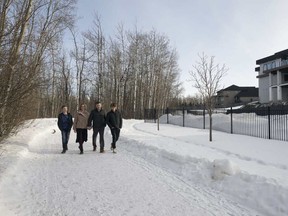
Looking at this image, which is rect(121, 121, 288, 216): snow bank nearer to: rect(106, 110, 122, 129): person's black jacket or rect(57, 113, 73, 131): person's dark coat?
rect(106, 110, 122, 129): person's black jacket

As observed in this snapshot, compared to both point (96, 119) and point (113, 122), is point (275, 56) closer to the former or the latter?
point (113, 122)

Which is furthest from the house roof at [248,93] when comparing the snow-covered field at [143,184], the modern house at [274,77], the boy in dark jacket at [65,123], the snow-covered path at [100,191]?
the snow-covered path at [100,191]

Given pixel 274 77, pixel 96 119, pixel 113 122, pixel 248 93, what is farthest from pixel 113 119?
pixel 248 93

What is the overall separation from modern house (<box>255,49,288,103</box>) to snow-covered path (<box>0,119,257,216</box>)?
48.5 m

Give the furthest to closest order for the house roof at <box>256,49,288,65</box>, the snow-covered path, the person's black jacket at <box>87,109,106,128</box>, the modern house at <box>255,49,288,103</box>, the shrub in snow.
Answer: the house roof at <box>256,49,288,65</box>, the modern house at <box>255,49,288,103</box>, the person's black jacket at <box>87,109,106,128</box>, the shrub in snow, the snow-covered path

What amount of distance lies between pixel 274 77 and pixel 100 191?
2271 inches

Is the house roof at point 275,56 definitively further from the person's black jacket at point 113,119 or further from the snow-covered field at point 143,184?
the person's black jacket at point 113,119

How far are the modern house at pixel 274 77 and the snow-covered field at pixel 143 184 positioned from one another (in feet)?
155

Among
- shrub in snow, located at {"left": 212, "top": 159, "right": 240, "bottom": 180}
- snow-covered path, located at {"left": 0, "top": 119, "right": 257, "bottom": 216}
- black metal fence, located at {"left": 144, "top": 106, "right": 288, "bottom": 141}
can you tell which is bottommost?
snow-covered path, located at {"left": 0, "top": 119, "right": 257, "bottom": 216}

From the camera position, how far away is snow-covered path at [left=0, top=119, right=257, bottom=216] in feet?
17.3

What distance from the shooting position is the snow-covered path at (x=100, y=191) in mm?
5263

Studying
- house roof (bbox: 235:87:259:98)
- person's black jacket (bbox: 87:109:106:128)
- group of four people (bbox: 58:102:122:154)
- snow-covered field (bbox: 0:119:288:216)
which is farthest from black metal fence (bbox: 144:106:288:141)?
house roof (bbox: 235:87:259:98)

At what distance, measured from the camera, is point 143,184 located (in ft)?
22.7

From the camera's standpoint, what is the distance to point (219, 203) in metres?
5.58
